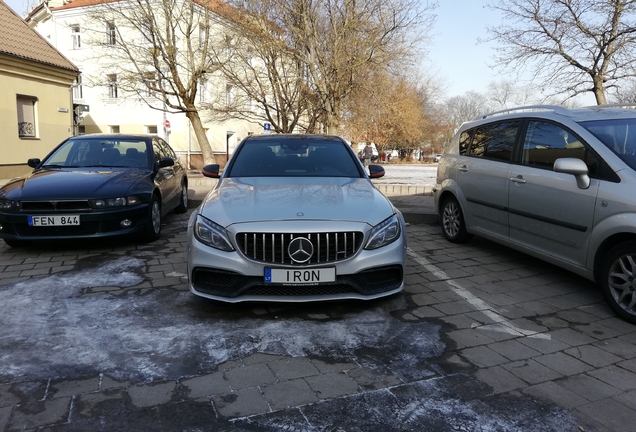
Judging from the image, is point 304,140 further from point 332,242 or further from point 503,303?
point 503,303

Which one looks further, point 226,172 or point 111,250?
point 111,250

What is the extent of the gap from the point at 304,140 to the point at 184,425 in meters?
3.76

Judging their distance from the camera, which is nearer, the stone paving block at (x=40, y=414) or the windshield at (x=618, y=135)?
the stone paving block at (x=40, y=414)

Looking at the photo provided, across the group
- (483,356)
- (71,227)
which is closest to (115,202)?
(71,227)

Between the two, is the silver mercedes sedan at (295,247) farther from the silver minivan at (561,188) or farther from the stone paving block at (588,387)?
the silver minivan at (561,188)

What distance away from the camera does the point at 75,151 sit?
23.6ft

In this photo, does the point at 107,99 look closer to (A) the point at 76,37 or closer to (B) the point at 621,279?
(A) the point at 76,37

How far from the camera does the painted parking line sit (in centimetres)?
366

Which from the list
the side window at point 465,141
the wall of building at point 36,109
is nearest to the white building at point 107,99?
the wall of building at point 36,109

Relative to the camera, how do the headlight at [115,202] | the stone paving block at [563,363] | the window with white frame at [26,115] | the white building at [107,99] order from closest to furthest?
the stone paving block at [563,363] < the headlight at [115,202] < the window with white frame at [26,115] < the white building at [107,99]

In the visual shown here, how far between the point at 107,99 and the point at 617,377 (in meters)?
32.5

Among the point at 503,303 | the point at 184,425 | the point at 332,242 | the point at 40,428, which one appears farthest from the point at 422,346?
the point at 40,428

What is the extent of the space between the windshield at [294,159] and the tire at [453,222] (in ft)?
6.67

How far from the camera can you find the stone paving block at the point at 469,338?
344 centimetres
